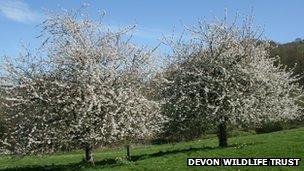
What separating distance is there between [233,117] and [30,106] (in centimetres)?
1258

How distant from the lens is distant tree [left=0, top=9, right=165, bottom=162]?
2714 centimetres

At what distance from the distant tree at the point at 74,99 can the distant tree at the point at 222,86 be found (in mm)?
3998

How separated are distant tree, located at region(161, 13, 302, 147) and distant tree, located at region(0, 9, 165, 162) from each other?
157 inches

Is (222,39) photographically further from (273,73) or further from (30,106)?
(30,106)

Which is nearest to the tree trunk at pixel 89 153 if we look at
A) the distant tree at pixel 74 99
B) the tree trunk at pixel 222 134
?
the distant tree at pixel 74 99

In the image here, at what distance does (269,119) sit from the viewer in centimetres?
3434

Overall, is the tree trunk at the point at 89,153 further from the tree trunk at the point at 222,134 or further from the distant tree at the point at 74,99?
the tree trunk at the point at 222,134

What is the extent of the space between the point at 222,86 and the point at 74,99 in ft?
32.6

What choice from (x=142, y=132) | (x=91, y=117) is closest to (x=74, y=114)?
(x=91, y=117)

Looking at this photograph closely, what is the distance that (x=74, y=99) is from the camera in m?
27.0

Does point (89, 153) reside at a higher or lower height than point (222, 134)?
lower

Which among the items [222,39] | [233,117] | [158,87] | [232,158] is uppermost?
[222,39]

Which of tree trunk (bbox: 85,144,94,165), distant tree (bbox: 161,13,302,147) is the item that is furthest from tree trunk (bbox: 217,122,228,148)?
tree trunk (bbox: 85,144,94,165)

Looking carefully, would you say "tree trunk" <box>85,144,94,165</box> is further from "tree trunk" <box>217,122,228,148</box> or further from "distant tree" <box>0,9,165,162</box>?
"tree trunk" <box>217,122,228,148</box>
